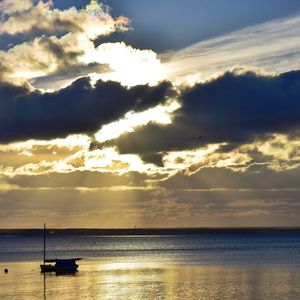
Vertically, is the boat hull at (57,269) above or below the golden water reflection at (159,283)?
above

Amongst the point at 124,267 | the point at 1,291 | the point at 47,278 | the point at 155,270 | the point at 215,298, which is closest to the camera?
the point at 215,298

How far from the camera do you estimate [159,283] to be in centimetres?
12962

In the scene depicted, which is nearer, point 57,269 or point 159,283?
point 159,283

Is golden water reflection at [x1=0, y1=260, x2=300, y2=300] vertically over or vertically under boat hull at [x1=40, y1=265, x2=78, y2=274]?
under

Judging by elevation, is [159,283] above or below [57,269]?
below

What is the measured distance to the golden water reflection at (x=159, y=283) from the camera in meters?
111

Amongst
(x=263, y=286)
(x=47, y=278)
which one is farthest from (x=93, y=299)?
(x=47, y=278)

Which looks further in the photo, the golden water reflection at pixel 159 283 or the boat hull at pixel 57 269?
the boat hull at pixel 57 269

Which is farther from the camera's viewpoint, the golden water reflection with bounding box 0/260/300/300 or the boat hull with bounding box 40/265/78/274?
the boat hull with bounding box 40/265/78/274

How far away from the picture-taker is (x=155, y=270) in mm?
163750

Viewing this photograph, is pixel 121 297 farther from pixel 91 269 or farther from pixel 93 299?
pixel 91 269

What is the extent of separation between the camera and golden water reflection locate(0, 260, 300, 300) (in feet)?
366

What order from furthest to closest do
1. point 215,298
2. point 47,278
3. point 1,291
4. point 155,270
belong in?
1. point 155,270
2. point 47,278
3. point 1,291
4. point 215,298

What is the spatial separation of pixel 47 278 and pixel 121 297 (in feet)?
123
